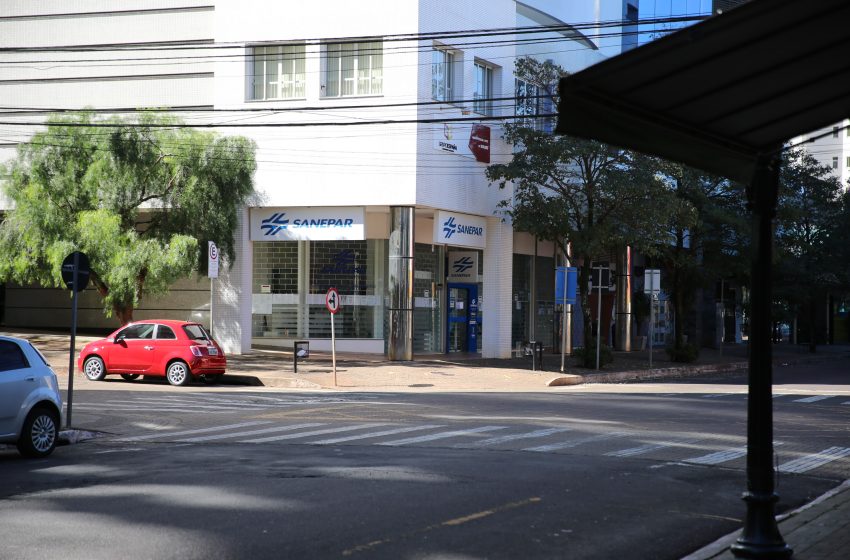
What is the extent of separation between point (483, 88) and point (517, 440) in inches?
920

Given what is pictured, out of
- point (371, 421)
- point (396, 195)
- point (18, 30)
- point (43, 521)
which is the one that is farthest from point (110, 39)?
point (43, 521)

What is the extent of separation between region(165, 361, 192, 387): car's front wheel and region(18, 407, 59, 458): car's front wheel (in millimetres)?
11916

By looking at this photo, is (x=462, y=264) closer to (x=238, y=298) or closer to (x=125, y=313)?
(x=238, y=298)

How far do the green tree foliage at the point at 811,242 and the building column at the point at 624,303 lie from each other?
6660 mm

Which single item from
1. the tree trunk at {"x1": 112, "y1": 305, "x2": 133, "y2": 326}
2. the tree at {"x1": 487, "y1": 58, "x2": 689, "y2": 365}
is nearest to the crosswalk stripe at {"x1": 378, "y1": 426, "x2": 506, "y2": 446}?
the tree at {"x1": 487, "y1": 58, "x2": 689, "y2": 365}

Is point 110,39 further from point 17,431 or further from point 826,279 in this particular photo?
point 826,279

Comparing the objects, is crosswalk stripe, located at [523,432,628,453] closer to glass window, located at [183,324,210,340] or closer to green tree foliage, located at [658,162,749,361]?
glass window, located at [183,324,210,340]

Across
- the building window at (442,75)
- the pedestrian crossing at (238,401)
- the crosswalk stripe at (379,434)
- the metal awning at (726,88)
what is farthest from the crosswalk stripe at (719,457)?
the building window at (442,75)

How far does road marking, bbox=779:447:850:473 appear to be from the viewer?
42.3ft

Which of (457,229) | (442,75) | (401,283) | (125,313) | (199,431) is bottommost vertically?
(199,431)

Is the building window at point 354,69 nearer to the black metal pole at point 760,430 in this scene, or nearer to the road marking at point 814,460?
the road marking at point 814,460

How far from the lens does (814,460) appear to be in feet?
44.6

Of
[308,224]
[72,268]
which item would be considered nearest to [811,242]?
[308,224]

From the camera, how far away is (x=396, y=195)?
32.8m
